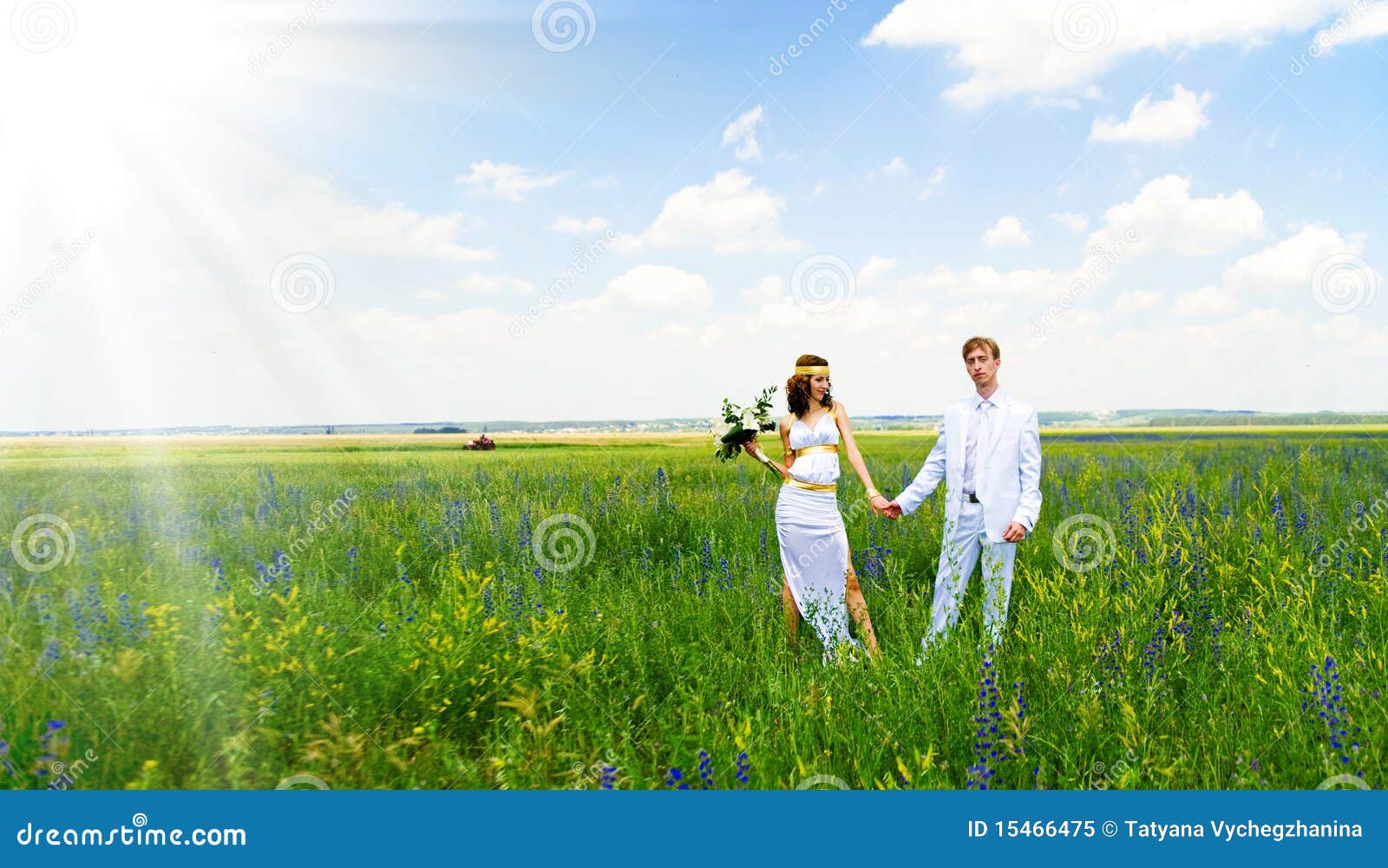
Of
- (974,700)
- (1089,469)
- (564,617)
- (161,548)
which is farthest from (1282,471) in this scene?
(161,548)

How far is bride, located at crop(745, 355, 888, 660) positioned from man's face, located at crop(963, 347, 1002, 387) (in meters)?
0.90

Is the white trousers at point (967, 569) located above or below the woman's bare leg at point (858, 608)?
above

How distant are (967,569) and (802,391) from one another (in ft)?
5.38

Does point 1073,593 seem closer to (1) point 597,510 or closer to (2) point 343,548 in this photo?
(1) point 597,510

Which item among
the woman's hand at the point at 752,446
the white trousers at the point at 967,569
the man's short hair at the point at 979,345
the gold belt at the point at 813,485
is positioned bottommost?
the white trousers at the point at 967,569

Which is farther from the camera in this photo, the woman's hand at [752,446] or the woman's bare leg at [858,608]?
the woman's hand at [752,446]

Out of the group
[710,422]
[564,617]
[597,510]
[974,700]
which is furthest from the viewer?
[597,510]

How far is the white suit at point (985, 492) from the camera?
4641mm

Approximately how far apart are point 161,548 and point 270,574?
1.29 m

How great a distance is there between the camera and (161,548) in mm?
5227

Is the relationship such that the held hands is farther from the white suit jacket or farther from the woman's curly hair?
the woman's curly hair

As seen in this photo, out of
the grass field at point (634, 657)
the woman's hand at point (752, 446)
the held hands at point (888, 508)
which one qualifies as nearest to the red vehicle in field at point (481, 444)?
the grass field at point (634, 657)

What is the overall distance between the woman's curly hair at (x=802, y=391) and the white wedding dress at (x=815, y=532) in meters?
0.11

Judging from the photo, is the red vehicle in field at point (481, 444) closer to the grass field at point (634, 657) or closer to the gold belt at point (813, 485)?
the grass field at point (634, 657)
